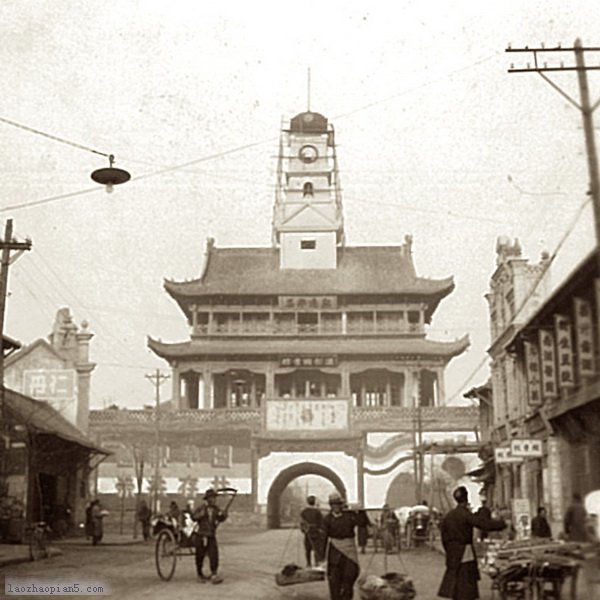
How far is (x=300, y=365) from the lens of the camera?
156ft

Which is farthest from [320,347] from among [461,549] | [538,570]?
[538,570]

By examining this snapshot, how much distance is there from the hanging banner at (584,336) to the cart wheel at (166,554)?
872cm

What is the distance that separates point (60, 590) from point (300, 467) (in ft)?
93.1

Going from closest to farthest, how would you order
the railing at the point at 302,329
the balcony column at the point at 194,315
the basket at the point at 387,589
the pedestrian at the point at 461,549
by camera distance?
the pedestrian at the point at 461,549
the basket at the point at 387,589
the railing at the point at 302,329
the balcony column at the point at 194,315

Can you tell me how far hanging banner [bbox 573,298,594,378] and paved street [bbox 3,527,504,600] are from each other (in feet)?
16.1

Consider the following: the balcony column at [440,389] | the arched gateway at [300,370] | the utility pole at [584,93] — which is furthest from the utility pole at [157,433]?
the utility pole at [584,93]

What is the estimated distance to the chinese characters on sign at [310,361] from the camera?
47.4 m

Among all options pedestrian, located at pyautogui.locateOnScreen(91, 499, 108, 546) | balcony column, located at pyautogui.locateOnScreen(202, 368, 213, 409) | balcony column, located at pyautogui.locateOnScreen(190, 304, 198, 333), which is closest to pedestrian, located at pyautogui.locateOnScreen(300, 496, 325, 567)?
pedestrian, located at pyautogui.locateOnScreen(91, 499, 108, 546)

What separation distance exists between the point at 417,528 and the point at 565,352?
328 inches

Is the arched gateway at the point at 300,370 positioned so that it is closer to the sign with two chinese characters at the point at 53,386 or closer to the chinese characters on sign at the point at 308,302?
the chinese characters on sign at the point at 308,302

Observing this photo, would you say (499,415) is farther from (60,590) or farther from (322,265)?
(322,265)

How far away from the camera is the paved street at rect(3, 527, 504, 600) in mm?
13172

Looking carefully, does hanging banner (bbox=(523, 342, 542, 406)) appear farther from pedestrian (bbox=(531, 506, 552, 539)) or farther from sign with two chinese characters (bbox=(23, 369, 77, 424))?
sign with two chinese characters (bbox=(23, 369, 77, 424))

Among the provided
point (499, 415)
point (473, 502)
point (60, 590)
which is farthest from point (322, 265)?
point (60, 590)
